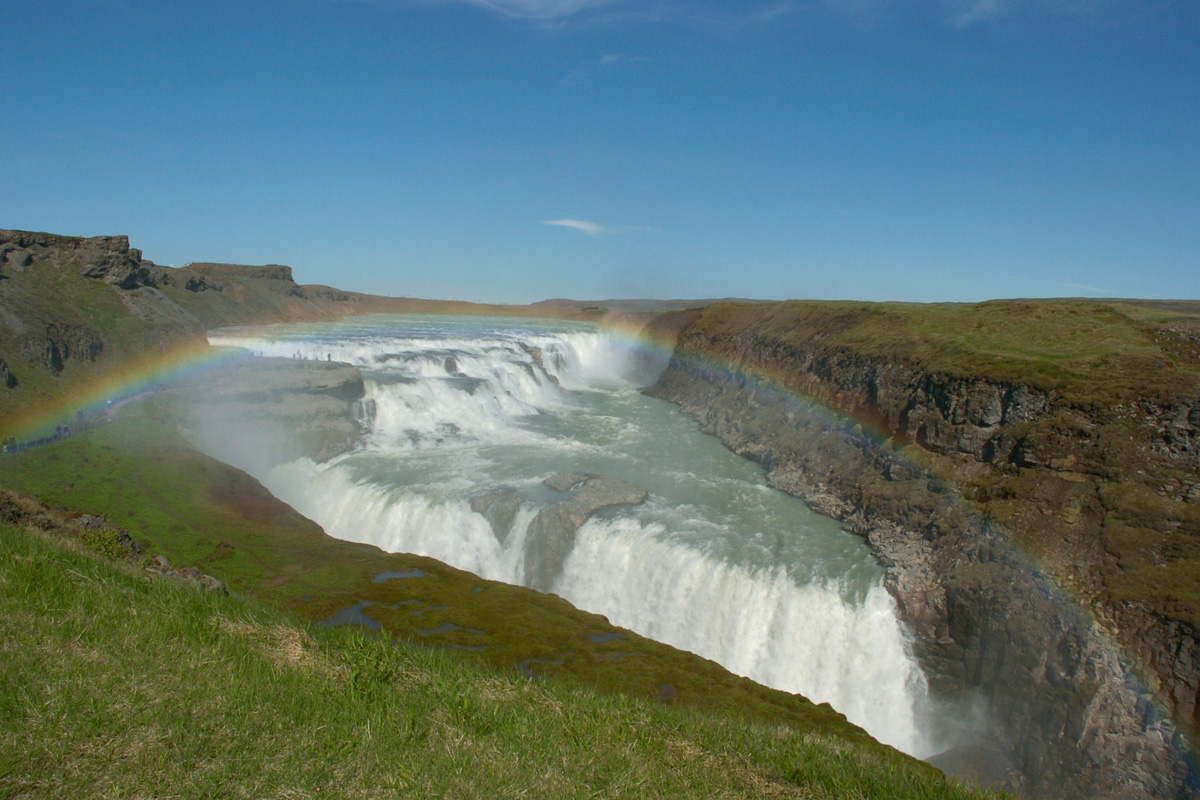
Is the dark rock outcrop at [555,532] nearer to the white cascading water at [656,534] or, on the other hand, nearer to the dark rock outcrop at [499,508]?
the white cascading water at [656,534]

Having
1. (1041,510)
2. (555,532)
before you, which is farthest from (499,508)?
(1041,510)

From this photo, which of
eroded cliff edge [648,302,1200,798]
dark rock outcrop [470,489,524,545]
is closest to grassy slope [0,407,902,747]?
dark rock outcrop [470,489,524,545]

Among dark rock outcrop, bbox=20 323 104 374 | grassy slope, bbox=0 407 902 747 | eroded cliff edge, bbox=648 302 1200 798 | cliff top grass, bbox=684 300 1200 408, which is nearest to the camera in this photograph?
eroded cliff edge, bbox=648 302 1200 798

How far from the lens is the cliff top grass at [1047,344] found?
636 inches

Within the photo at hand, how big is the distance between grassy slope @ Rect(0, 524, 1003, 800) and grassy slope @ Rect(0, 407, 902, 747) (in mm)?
5621

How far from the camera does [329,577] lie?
52.9ft

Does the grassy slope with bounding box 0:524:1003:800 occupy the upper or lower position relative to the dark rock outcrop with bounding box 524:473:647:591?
upper

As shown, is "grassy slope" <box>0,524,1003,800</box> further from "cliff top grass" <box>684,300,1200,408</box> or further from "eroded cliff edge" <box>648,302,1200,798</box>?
"cliff top grass" <box>684,300,1200,408</box>

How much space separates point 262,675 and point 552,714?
7.97 ft

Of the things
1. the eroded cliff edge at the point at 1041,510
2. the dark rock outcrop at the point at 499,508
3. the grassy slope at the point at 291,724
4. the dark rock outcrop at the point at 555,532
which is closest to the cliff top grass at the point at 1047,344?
the eroded cliff edge at the point at 1041,510

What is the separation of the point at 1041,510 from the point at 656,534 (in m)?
9.01

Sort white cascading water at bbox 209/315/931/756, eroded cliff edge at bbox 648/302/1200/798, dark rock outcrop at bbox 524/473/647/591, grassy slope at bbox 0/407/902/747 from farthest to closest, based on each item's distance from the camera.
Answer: dark rock outcrop at bbox 524/473/647/591 < white cascading water at bbox 209/315/931/756 < grassy slope at bbox 0/407/902/747 < eroded cliff edge at bbox 648/302/1200/798

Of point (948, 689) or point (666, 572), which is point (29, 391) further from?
point (948, 689)

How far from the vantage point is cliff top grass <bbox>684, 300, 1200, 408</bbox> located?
53.0ft
